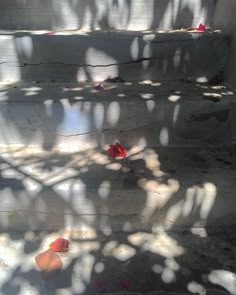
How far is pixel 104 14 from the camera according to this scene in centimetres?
425

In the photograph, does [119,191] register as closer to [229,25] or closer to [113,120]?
A: [113,120]

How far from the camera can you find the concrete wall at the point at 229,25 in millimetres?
3676

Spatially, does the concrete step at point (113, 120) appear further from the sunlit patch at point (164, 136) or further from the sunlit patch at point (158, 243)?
the sunlit patch at point (158, 243)

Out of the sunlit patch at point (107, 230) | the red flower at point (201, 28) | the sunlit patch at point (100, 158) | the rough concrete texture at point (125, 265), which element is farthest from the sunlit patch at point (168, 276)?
the red flower at point (201, 28)

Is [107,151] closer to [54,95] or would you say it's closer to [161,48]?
[54,95]

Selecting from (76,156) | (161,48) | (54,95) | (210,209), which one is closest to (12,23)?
(54,95)

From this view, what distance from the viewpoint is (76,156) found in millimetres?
3189

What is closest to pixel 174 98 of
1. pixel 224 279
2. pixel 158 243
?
pixel 158 243

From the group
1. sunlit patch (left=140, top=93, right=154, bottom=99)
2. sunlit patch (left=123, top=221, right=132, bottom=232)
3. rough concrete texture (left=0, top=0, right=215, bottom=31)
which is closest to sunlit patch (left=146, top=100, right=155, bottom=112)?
sunlit patch (left=140, top=93, right=154, bottom=99)

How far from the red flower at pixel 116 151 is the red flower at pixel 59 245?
2.70 ft

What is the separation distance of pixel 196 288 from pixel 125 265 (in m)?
0.49

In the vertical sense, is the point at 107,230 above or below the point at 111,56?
below

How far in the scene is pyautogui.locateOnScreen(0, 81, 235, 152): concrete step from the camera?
3250 mm

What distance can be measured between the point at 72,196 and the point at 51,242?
1.22 ft
